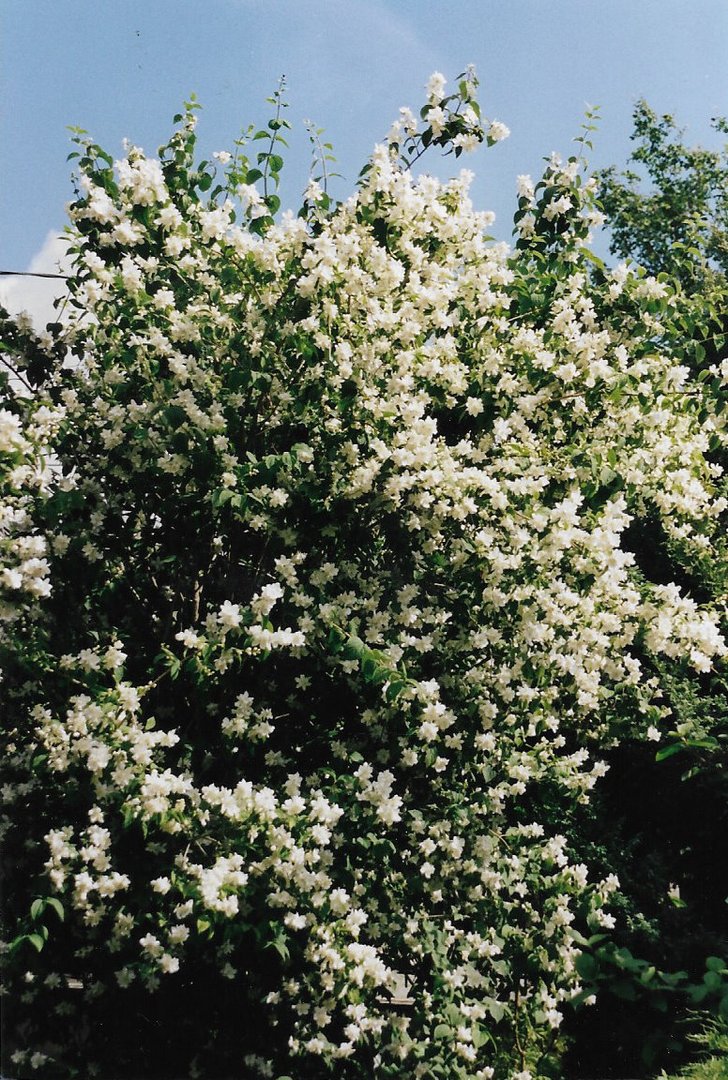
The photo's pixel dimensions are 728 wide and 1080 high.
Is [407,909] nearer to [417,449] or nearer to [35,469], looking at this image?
[417,449]

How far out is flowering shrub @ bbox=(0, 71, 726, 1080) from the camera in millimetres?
3646

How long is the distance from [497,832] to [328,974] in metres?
1.14

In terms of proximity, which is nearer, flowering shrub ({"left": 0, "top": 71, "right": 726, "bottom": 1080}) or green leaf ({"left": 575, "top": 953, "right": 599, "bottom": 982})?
green leaf ({"left": 575, "top": 953, "right": 599, "bottom": 982})

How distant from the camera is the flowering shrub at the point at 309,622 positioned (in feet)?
12.0

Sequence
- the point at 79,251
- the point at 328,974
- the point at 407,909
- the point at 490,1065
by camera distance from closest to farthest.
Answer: the point at 328,974
the point at 407,909
the point at 490,1065
the point at 79,251

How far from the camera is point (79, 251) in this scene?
4926 mm

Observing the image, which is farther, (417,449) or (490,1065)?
(490,1065)

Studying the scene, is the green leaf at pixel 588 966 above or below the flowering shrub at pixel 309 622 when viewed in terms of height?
below

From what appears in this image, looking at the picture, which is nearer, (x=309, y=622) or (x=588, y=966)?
(x=588, y=966)

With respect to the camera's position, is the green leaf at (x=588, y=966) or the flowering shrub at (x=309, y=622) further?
the flowering shrub at (x=309, y=622)

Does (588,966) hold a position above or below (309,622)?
below

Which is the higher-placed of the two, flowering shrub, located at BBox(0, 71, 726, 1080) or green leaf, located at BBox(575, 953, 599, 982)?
flowering shrub, located at BBox(0, 71, 726, 1080)

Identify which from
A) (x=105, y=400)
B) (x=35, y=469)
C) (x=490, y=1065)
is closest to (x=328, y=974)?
(x=490, y=1065)

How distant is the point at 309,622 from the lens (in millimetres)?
3936
